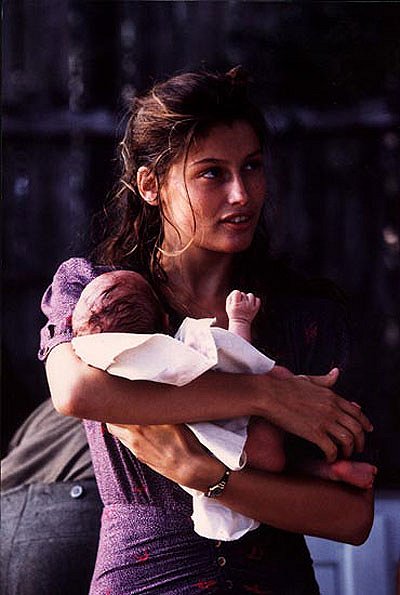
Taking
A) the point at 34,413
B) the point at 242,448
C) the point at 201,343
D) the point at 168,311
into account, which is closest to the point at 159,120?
the point at 168,311

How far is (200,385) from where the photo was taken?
139 cm

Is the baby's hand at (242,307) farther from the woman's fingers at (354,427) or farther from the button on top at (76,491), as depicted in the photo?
the button on top at (76,491)

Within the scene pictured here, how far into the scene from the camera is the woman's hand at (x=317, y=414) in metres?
1.42

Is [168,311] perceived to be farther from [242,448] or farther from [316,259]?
[316,259]

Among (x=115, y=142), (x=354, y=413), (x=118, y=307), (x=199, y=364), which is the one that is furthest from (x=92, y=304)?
(x=115, y=142)

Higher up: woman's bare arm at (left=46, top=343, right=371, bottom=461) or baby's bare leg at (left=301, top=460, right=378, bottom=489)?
woman's bare arm at (left=46, top=343, right=371, bottom=461)

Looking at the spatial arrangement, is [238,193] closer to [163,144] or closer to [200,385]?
[163,144]

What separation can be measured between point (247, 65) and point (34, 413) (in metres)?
0.93

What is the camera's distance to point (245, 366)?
1442mm

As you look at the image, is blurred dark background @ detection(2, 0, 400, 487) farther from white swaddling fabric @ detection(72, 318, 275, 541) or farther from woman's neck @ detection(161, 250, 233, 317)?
white swaddling fabric @ detection(72, 318, 275, 541)

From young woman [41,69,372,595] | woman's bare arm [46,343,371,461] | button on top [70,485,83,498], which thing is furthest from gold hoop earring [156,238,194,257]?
button on top [70,485,83,498]

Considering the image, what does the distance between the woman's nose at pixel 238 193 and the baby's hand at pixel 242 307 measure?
0.13 m

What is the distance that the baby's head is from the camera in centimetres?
142

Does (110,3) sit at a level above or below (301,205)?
above
